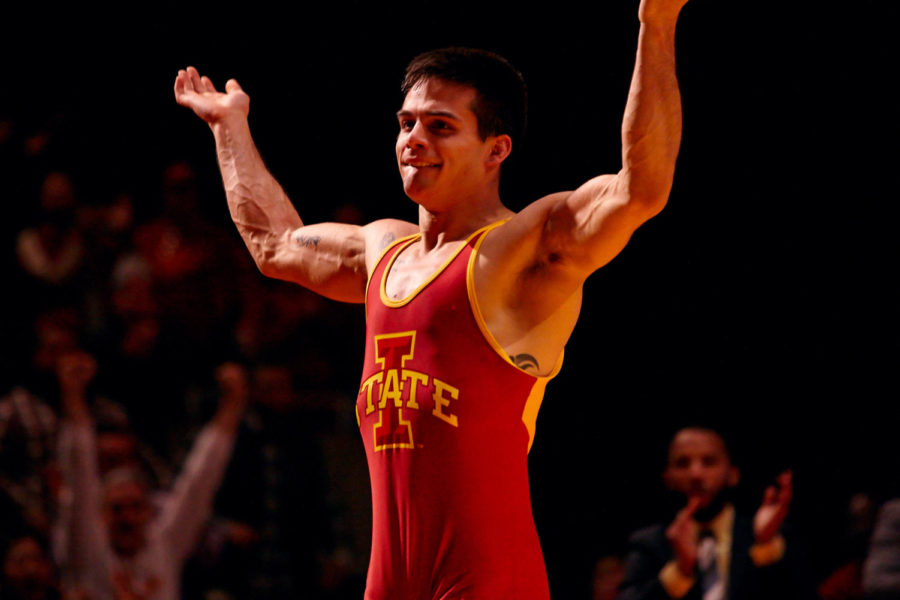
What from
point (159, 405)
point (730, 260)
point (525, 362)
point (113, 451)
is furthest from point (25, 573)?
point (730, 260)

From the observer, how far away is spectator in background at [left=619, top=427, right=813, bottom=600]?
492 centimetres

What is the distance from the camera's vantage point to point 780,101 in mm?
6609

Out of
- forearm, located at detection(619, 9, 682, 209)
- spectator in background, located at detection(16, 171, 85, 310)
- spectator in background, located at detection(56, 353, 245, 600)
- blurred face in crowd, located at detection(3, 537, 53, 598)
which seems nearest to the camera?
forearm, located at detection(619, 9, 682, 209)

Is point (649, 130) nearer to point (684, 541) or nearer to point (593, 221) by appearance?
point (593, 221)

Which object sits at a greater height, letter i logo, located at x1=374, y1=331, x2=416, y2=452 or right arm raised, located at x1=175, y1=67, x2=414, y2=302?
right arm raised, located at x1=175, y1=67, x2=414, y2=302

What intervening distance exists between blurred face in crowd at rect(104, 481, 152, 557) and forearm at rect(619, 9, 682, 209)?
3699 mm

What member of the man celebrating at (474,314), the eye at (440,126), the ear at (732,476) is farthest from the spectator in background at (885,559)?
the eye at (440,126)

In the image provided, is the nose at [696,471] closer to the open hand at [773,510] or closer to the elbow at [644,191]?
the open hand at [773,510]

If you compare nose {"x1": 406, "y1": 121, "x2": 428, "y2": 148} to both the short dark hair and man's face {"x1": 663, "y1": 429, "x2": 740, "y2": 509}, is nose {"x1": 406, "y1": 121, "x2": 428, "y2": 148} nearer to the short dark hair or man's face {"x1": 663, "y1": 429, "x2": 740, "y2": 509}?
the short dark hair

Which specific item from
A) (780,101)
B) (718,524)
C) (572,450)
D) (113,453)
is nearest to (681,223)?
(780,101)

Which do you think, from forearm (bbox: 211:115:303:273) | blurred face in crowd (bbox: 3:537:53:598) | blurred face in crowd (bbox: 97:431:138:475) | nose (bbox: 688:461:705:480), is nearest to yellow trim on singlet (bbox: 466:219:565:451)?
forearm (bbox: 211:115:303:273)

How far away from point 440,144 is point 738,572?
280 centimetres

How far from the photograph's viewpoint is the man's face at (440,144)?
292cm

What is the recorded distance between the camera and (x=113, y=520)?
5.59m
